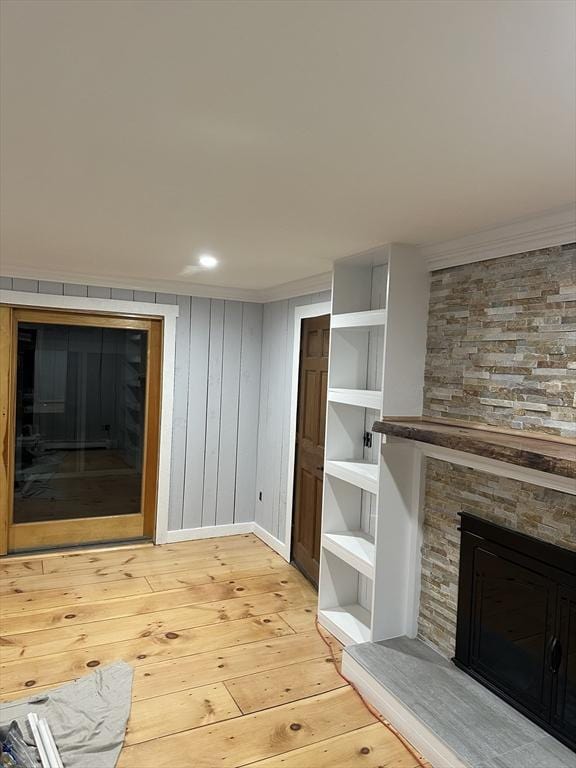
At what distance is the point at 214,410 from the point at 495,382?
3.07 m

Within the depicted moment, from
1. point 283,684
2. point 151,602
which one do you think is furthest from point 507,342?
point 151,602

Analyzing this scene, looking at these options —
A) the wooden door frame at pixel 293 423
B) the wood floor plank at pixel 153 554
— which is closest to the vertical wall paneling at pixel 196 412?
the wood floor plank at pixel 153 554

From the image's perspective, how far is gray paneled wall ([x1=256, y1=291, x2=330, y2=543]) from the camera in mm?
4719

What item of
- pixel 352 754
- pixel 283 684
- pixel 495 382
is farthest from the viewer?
pixel 283 684

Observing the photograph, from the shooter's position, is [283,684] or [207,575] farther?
[207,575]

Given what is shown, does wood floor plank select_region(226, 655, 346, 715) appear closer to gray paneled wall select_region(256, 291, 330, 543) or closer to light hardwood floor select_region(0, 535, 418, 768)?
light hardwood floor select_region(0, 535, 418, 768)

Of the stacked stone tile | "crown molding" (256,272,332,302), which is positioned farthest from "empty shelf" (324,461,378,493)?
"crown molding" (256,272,332,302)

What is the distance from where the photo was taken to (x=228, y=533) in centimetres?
529

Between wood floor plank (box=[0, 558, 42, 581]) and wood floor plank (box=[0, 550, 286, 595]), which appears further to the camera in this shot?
wood floor plank (box=[0, 558, 42, 581])

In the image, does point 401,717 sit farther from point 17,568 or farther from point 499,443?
point 17,568

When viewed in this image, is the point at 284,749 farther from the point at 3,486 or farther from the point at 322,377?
the point at 3,486

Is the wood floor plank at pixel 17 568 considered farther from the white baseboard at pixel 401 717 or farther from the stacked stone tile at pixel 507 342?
the stacked stone tile at pixel 507 342

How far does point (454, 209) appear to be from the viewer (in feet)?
7.50

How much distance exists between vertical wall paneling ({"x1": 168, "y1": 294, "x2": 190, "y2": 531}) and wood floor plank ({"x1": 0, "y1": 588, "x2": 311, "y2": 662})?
137cm
